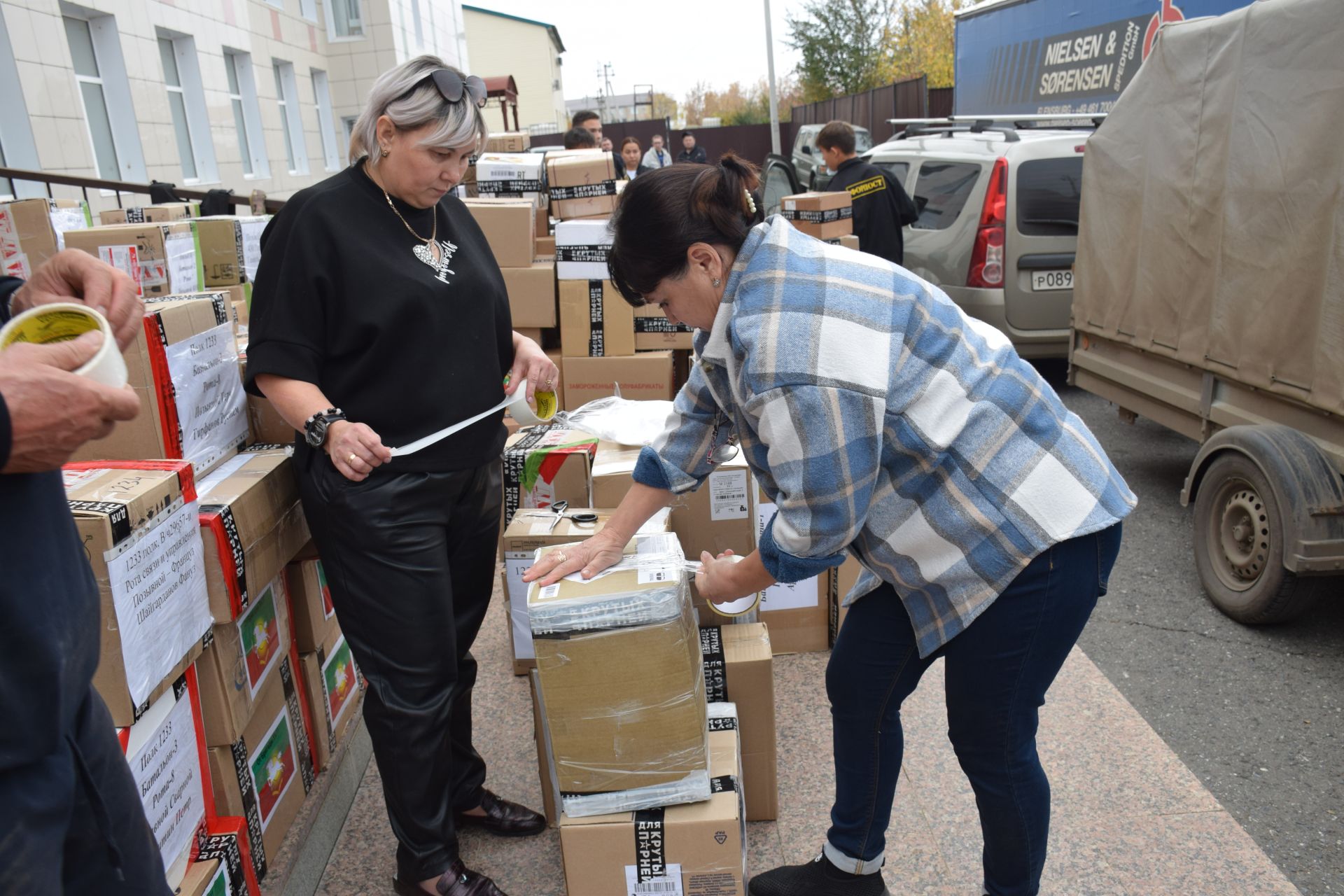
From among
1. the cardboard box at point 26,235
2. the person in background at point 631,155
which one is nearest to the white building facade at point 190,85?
the cardboard box at point 26,235

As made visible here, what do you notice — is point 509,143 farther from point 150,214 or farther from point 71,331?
point 71,331

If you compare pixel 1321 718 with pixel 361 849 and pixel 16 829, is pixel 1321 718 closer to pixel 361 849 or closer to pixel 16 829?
pixel 361 849

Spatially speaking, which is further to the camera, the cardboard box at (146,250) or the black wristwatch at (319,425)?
the cardboard box at (146,250)

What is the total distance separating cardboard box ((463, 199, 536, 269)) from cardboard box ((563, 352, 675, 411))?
59 centimetres

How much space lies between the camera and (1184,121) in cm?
398

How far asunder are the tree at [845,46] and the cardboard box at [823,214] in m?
25.4

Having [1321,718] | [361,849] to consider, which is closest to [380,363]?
[361,849]

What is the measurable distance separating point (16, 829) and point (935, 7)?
31.1 meters

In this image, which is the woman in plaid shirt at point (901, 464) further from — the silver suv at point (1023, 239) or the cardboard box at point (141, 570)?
the silver suv at point (1023, 239)

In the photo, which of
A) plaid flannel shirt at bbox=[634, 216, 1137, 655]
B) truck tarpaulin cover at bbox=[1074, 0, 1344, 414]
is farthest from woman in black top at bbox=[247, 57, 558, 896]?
truck tarpaulin cover at bbox=[1074, 0, 1344, 414]

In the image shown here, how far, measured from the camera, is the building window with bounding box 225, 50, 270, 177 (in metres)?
14.6

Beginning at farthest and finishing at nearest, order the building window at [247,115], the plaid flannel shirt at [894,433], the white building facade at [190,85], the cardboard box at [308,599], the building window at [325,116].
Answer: the building window at [325,116], the building window at [247,115], the white building facade at [190,85], the cardboard box at [308,599], the plaid flannel shirt at [894,433]

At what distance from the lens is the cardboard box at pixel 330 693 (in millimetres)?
2791

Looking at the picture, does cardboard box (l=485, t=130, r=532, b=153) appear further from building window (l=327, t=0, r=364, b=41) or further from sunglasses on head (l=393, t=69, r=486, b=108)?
building window (l=327, t=0, r=364, b=41)
